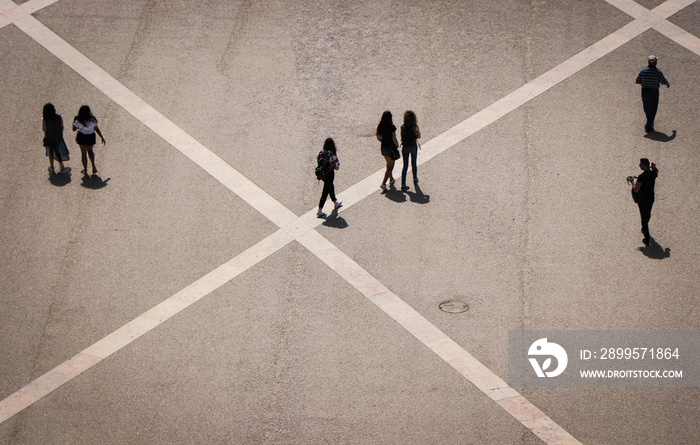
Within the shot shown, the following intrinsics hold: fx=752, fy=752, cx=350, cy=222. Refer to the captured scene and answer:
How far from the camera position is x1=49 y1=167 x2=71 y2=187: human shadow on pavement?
45.8 feet

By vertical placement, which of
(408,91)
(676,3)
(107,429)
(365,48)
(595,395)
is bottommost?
(107,429)

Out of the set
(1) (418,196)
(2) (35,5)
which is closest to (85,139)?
(1) (418,196)

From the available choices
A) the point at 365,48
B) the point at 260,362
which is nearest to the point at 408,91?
the point at 365,48

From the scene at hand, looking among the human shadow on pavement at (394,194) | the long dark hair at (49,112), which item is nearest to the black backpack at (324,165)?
the human shadow on pavement at (394,194)

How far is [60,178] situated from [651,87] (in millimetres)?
11295

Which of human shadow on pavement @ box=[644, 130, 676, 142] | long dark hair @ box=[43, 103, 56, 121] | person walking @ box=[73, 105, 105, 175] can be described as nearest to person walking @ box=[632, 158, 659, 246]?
human shadow on pavement @ box=[644, 130, 676, 142]

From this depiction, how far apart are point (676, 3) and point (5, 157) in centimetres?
1504

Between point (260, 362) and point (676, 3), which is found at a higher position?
point (676, 3)

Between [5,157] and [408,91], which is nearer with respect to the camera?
[5,157]

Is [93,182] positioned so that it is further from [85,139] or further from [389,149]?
[389,149]

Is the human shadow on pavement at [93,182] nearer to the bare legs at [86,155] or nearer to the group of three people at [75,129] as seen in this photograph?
the bare legs at [86,155]

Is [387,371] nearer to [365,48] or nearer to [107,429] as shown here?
[107,429]

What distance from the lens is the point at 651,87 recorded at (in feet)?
46.9

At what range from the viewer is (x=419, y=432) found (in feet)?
31.6
